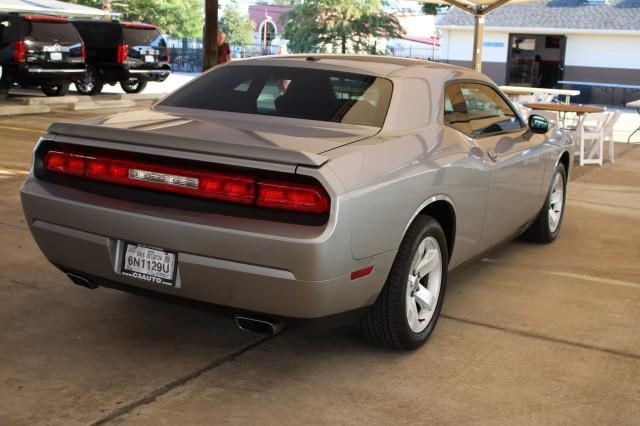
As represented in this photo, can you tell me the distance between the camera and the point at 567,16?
34.3 meters

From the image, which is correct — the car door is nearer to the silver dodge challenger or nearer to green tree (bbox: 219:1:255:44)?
the silver dodge challenger

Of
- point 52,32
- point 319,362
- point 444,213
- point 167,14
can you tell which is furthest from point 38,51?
point 167,14

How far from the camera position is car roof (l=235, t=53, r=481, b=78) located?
15.8ft

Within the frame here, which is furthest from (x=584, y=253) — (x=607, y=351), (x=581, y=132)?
(x=581, y=132)

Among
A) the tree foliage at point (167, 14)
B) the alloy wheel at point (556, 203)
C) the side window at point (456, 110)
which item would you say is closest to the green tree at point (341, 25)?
the tree foliage at point (167, 14)

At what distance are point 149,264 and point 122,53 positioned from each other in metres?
16.7

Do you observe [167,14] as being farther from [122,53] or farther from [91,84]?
[122,53]

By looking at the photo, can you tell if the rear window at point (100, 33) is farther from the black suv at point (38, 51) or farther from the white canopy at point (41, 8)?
the white canopy at point (41, 8)

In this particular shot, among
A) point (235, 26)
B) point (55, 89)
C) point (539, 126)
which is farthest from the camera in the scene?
point (235, 26)

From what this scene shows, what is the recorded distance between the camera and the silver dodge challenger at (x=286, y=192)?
3.54m

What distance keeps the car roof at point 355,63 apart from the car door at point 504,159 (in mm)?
291

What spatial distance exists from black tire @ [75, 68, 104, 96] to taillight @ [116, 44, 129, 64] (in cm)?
77

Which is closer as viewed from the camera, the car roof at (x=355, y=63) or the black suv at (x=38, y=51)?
the car roof at (x=355, y=63)

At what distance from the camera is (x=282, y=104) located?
463cm
